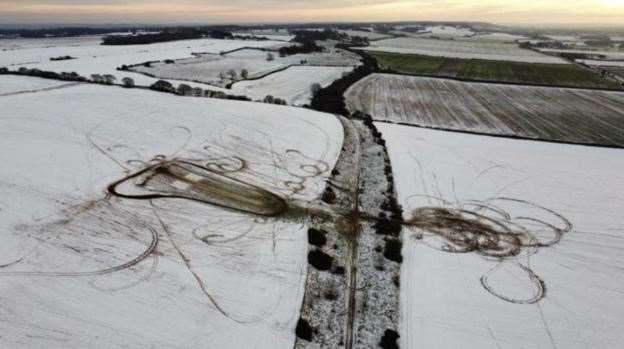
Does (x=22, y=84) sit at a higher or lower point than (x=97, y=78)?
lower

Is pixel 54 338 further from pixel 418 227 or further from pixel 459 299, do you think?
pixel 418 227

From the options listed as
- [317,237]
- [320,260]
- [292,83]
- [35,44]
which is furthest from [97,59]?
[320,260]

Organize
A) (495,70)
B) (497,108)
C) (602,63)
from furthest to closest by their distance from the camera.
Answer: (602,63), (495,70), (497,108)

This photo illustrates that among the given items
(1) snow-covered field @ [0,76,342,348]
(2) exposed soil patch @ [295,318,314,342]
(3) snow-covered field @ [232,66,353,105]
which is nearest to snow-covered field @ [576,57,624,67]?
(3) snow-covered field @ [232,66,353,105]

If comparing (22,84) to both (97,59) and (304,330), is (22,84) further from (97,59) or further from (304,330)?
(304,330)

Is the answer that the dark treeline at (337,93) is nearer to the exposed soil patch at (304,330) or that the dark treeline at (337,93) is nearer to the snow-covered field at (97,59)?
the snow-covered field at (97,59)
